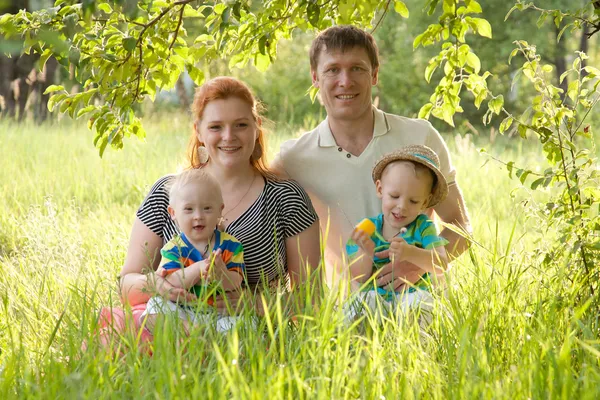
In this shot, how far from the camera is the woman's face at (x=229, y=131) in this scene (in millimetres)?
3607

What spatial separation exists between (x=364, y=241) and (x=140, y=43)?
1310 millimetres

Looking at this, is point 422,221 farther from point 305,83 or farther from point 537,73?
point 305,83

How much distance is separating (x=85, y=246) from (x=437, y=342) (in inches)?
124

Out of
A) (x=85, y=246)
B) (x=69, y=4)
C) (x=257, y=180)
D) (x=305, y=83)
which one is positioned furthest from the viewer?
(x=305, y=83)

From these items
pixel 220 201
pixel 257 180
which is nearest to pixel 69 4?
pixel 220 201

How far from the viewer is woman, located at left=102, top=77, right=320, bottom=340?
362cm

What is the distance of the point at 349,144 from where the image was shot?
399 centimetres

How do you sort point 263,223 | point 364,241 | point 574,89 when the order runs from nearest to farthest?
point 574,89 < point 364,241 < point 263,223

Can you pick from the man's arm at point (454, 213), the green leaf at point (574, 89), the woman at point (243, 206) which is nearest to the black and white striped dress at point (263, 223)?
the woman at point (243, 206)

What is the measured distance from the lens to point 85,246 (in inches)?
208

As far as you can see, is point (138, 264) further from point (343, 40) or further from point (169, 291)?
point (343, 40)

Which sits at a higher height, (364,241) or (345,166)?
(345,166)

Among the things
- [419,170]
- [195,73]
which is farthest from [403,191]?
[195,73]

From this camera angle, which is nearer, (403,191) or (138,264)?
(403,191)
